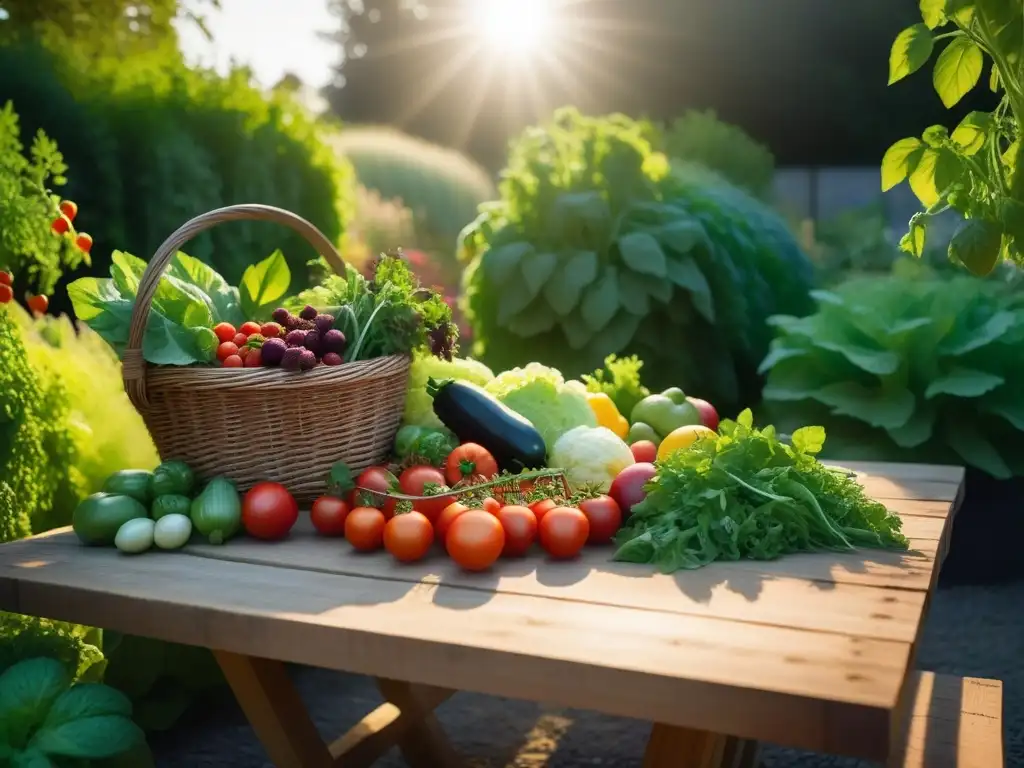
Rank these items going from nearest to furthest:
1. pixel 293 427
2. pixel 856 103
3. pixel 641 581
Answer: pixel 641 581
pixel 293 427
pixel 856 103

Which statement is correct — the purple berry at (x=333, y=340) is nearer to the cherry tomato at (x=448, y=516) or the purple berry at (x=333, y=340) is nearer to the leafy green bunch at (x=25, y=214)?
the cherry tomato at (x=448, y=516)

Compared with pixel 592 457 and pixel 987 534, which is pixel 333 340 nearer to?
pixel 592 457

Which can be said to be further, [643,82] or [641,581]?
[643,82]

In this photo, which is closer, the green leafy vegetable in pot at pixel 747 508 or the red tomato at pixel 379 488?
the green leafy vegetable in pot at pixel 747 508

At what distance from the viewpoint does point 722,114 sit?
16.8m

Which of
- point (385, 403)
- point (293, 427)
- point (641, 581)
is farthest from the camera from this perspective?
point (385, 403)

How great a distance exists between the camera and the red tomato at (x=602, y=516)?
1.95 m

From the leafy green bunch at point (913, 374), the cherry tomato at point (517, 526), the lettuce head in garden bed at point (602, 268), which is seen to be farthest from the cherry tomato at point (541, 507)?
the lettuce head in garden bed at point (602, 268)

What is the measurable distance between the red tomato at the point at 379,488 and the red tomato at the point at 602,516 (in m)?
0.38

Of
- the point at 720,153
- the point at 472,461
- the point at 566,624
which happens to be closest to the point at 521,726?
the point at 472,461

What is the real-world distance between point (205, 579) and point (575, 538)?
69 centimetres

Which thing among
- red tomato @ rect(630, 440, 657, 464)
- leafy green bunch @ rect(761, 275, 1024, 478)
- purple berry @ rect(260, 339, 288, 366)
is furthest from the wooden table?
leafy green bunch @ rect(761, 275, 1024, 478)

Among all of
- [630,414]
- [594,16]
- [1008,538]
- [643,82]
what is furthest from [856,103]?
[630,414]

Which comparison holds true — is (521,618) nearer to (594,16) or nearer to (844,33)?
(844,33)
